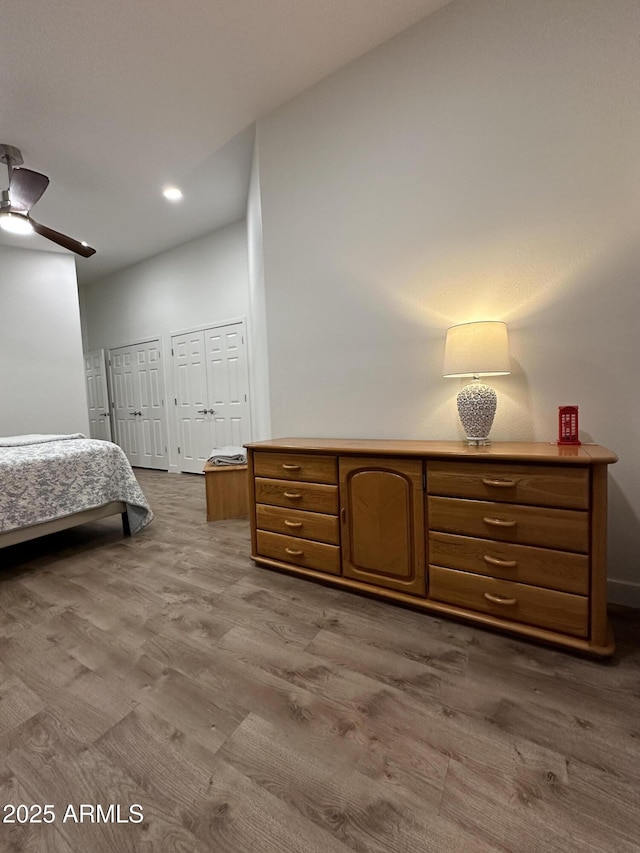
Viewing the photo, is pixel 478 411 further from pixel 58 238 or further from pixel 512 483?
pixel 58 238

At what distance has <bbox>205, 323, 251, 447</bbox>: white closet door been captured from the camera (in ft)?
13.9

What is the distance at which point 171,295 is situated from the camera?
15.6ft

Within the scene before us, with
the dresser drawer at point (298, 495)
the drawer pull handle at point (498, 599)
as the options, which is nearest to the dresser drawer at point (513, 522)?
the drawer pull handle at point (498, 599)

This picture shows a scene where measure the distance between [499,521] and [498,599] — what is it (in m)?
0.31

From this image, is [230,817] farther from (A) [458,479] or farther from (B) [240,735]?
(A) [458,479]

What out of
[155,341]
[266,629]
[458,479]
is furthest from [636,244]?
[155,341]

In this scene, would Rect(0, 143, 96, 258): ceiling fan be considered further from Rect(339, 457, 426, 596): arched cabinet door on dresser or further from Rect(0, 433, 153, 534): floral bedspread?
Rect(339, 457, 426, 596): arched cabinet door on dresser

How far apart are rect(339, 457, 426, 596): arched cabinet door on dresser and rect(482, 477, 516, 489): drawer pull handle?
26 centimetres

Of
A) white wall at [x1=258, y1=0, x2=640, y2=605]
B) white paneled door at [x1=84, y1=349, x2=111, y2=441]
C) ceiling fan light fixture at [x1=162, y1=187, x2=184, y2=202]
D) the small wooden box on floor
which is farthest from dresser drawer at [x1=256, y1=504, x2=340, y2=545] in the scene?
white paneled door at [x1=84, y1=349, x2=111, y2=441]

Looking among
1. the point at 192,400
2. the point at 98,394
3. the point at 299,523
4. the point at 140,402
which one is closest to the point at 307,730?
the point at 299,523

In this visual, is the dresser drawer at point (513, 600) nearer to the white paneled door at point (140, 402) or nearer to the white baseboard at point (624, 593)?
the white baseboard at point (624, 593)

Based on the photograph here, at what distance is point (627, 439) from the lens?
5.31 ft

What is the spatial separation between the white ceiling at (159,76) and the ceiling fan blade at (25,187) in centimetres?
38

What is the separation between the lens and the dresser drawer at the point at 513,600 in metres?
1.32
